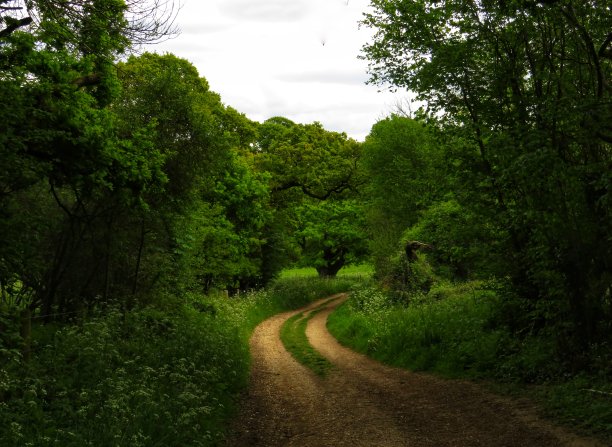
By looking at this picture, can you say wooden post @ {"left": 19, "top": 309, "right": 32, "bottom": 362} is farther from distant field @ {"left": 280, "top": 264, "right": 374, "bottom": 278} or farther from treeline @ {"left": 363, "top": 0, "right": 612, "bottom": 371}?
distant field @ {"left": 280, "top": 264, "right": 374, "bottom": 278}

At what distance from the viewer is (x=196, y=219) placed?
23.2 m

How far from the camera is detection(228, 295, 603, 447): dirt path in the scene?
28.2ft

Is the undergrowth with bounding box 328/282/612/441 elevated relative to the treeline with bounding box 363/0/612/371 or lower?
lower

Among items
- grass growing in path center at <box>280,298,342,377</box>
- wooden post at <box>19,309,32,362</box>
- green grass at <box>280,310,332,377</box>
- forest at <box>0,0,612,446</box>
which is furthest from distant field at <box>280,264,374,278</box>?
wooden post at <box>19,309,32,362</box>

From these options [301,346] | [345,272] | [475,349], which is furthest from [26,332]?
[345,272]

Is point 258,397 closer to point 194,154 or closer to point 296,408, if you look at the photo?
point 296,408

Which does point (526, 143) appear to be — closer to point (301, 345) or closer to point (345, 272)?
point (301, 345)

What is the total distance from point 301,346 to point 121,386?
13.3 meters

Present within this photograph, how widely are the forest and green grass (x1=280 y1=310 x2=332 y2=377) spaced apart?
6.48 feet

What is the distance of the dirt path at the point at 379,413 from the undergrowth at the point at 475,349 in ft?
1.86

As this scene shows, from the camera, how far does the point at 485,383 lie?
1198cm

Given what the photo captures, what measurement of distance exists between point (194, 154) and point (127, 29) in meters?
→ 8.95

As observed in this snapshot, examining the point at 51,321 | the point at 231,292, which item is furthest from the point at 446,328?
the point at 231,292

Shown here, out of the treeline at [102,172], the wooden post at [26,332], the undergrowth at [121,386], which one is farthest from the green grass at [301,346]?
the wooden post at [26,332]
